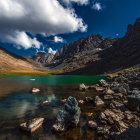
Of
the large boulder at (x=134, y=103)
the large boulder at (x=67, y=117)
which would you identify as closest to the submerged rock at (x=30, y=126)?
the large boulder at (x=67, y=117)

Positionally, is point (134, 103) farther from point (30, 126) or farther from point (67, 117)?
point (30, 126)

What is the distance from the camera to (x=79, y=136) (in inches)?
415

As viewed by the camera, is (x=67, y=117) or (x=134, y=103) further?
(x=134, y=103)

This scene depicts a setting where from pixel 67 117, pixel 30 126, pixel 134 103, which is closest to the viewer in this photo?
pixel 30 126

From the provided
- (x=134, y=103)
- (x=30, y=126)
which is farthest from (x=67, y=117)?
(x=134, y=103)

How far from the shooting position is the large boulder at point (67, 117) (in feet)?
38.3

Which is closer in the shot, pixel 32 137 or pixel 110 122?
pixel 32 137

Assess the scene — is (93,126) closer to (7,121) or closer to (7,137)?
(7,137)

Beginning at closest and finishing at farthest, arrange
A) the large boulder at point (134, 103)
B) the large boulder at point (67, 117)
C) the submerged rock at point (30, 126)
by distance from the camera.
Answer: the submerged rock at point (30, 126) < the large boulder at point (67, 117) < the large boulder at point (134, 103)

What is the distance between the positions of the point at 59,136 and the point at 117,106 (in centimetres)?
1422

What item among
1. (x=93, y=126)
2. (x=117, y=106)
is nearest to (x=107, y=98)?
(x=117, y=106)

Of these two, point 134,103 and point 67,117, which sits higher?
point 134,103

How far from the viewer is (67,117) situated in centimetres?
1299

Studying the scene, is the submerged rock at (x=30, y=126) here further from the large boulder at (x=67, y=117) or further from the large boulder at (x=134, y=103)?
the large boulder at (x=134, y=103)
